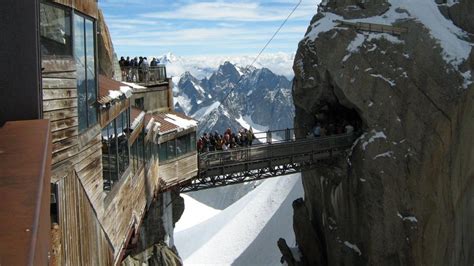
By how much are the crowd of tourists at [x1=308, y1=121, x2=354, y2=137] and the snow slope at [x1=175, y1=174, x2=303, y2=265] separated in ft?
63.8

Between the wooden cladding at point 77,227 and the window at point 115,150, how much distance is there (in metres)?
1.75

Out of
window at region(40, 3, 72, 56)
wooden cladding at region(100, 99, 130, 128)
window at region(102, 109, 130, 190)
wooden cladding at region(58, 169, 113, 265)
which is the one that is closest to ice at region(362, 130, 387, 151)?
window at region(102, 109, 130, 190)

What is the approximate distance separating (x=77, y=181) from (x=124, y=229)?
5359mm

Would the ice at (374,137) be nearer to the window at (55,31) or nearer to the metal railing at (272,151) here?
the metal railing at (272,151)

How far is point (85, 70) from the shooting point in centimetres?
810

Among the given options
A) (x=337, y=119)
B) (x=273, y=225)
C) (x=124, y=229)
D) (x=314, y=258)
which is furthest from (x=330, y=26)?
(x=273, y=225)

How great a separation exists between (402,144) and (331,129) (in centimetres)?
505

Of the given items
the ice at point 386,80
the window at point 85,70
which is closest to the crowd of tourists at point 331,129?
the ice at point 386,80

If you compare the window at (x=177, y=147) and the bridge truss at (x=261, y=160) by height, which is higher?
the window at (x=177, y=147)

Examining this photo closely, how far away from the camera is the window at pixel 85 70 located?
24.8ft

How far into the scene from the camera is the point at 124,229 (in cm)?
1209

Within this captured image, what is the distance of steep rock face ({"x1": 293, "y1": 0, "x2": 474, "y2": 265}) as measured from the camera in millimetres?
26250

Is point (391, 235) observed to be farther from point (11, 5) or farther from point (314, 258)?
point (11, 5)

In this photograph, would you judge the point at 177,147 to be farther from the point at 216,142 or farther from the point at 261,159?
the point at 261,159
